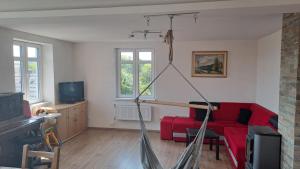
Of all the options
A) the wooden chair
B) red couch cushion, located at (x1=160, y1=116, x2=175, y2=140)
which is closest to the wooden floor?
red couch cushion, located at (x1=160, y1=116, x2=175, y2=140)

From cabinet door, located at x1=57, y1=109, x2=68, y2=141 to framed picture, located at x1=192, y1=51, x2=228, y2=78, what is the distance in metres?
3.09

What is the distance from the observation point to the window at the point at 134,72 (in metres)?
5.99

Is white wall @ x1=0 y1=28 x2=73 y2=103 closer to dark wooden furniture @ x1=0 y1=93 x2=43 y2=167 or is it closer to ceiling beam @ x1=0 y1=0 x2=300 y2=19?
dark wooden furniture @ x1=0 y1=93 x2=43 y2=167

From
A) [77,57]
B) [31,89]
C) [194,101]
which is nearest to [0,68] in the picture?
[31,89]

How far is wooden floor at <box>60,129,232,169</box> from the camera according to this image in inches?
154

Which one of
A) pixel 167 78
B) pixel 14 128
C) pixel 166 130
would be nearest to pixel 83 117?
pixel 166 130

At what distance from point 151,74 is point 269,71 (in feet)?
8.90

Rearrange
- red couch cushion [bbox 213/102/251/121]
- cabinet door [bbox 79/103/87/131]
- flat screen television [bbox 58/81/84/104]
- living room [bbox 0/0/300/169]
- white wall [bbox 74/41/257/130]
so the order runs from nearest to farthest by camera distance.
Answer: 1. living room [bbox 0/0/300/169]
2. red couch cushion [bbox 213/102/251/121]
3. white wall [bbox 74/41/257/130]
4. flat screen television [bbox 58/81/84/104]
5. cabinet door [bbox 79/103/87/131]

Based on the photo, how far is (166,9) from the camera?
238 cm

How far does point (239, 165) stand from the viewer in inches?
138

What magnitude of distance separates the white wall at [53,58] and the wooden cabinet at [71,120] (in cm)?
50

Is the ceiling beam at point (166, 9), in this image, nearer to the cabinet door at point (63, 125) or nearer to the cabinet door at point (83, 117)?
the cabinet door at point (63, 125)

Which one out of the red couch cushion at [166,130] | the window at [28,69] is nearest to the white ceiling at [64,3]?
the window at [28,69]

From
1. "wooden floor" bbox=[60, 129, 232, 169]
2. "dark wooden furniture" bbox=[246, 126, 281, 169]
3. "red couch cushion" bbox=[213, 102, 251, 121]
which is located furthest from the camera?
"red couch cushion" bbox=[213, 102, 251, 121]
